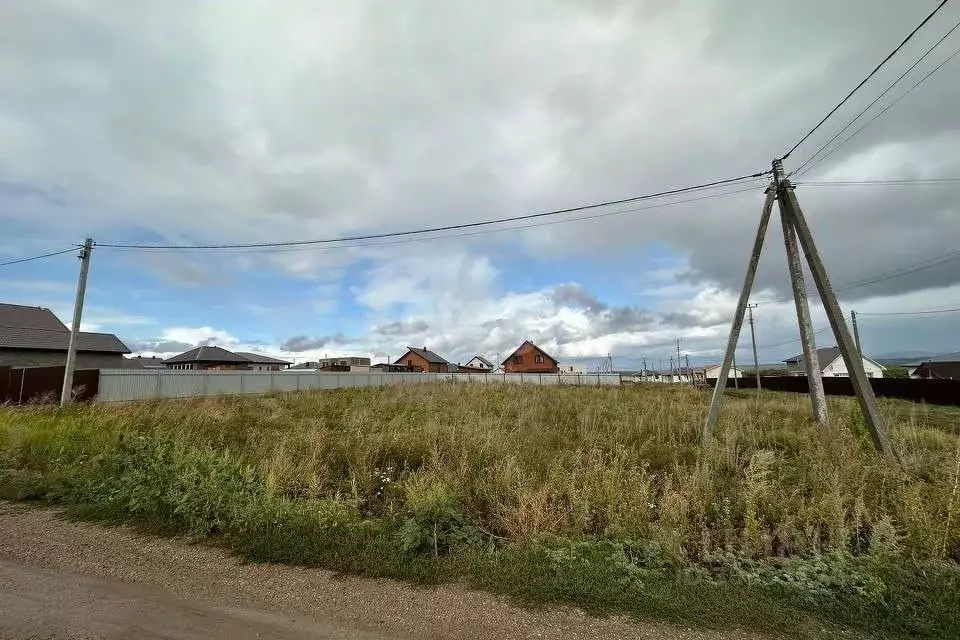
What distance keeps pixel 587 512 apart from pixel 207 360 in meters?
61.2

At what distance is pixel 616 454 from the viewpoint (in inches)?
272

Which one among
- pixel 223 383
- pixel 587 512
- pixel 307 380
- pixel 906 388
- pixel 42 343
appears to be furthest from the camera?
pixel 42 343

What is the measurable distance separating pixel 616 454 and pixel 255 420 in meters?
9.01

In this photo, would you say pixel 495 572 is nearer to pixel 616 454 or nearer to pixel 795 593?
pixel 795 593

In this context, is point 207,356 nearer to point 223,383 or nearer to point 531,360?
point 223,383

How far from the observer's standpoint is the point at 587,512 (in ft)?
15.2

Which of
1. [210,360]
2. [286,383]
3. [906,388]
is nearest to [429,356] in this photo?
[210,360]

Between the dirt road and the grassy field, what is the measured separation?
0.24 metres

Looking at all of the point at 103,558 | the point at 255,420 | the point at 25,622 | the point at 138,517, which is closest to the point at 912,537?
the point at 25,622

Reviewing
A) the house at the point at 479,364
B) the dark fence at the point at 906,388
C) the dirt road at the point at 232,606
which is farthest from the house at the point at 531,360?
the dirt road at the point at 232,606

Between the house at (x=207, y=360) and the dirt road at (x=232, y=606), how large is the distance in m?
56.8

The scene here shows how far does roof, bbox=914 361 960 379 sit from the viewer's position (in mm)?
56812

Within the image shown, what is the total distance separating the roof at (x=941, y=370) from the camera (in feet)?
186

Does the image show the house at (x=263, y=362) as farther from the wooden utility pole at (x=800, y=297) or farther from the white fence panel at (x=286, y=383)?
the wooden utility pole at (x=800, y=297)
